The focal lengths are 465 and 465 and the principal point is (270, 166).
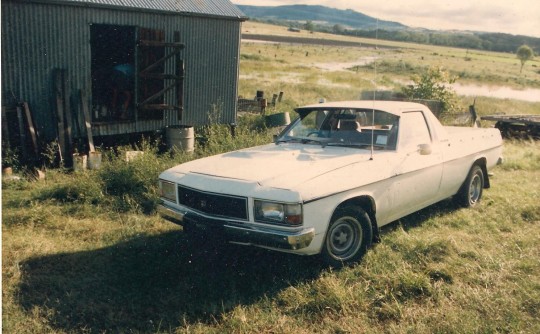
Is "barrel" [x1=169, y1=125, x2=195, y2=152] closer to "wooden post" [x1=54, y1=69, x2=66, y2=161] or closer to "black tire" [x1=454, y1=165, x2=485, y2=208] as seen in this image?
"wooden post" [x1=54, y1=69, x2=66, y2=161]

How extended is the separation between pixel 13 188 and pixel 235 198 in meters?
4.49

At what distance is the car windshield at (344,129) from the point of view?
16.9ft

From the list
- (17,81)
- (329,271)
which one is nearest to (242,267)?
(329,271)

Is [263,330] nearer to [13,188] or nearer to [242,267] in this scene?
[242,267]

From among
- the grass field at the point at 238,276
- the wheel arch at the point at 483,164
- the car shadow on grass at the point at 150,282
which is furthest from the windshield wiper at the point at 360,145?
the wheel arch at the point at 483,164

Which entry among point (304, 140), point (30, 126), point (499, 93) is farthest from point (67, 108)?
point (499, 93)

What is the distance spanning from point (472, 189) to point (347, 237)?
309 cm

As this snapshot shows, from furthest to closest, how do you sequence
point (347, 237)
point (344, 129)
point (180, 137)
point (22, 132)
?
point (180, 137) < point (22, 132) < point (344, 129) < point (347, 237)

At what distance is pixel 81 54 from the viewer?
8.59 m

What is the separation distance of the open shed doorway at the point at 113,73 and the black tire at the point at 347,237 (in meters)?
6.35

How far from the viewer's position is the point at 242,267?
4520mm

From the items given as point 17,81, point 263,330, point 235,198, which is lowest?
point 263,330

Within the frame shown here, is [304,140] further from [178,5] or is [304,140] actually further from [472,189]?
[178,5]

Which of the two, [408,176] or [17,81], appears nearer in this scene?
[408,176]
